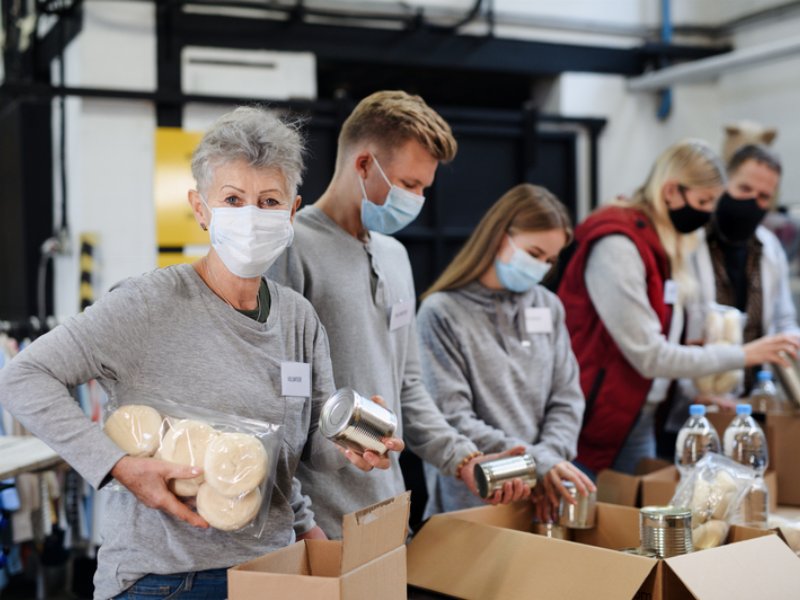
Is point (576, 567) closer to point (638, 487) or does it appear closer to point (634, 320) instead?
point (638, 487)

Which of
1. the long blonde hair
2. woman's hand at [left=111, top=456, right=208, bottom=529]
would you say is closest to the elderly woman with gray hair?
woman's hand at [left=111, top=456, right=208, bottom=529]

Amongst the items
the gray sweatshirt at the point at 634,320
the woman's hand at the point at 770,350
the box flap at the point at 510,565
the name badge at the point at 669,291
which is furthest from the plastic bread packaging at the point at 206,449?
the woman's hand at the point at 770,350

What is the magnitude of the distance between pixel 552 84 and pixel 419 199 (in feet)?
12.4

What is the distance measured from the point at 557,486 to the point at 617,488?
56 centimetres

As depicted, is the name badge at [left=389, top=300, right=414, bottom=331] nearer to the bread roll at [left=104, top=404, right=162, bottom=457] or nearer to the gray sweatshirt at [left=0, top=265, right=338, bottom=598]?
the gray sweatshirt at [left=0, top=265, right=338, bottom=598]

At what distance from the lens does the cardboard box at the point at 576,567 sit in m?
1.59

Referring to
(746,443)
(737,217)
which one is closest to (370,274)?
(746,443)

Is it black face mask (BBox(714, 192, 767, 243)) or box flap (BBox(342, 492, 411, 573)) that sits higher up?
black face mask (BBox(714, 192, 767, 243))

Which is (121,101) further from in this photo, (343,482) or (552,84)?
(343,482)

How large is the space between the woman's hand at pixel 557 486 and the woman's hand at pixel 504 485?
0.27ft

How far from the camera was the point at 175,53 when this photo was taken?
15.1 feet

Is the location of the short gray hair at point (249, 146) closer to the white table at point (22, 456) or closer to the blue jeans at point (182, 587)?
the blue jeans at point (182, 587)

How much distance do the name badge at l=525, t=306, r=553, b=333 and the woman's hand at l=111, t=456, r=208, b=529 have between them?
123cm

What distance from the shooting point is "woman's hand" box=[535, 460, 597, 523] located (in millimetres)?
2028
